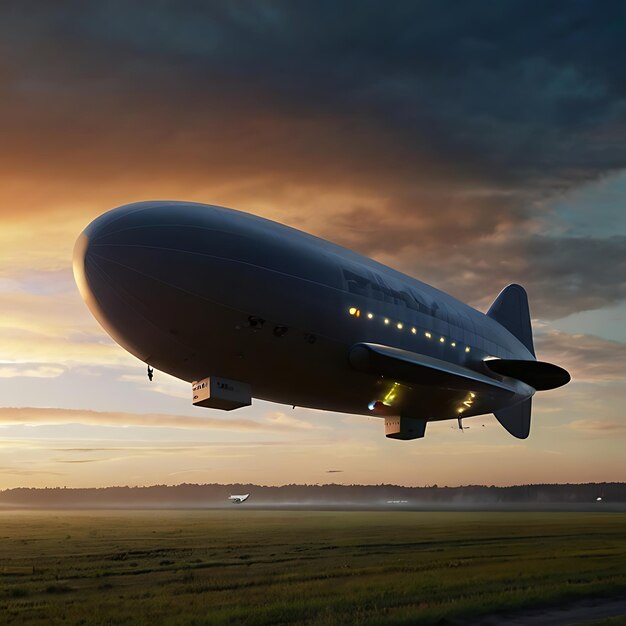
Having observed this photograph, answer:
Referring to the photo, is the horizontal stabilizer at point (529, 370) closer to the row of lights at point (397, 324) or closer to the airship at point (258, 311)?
the row of lights at point (397, 324)

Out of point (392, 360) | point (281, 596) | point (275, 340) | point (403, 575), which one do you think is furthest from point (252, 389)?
point (403, 575)

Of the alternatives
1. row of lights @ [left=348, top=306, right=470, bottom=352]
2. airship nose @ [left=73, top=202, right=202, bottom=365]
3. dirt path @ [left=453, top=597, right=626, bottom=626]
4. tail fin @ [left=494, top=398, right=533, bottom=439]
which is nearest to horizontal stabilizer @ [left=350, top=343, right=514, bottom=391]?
row of lights @ [left=348, top=306, right=470, bottom=352]

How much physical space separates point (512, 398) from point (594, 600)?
22.0 m

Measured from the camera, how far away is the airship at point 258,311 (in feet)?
102

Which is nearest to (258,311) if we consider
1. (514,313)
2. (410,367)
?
(410,367)

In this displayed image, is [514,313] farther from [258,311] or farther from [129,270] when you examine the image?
[129,270]

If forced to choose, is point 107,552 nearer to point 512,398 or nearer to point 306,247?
point 512,398

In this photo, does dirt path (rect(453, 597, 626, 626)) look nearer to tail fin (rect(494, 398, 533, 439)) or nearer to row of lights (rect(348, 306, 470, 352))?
row of lights (rect(348, 306, 470, 352))

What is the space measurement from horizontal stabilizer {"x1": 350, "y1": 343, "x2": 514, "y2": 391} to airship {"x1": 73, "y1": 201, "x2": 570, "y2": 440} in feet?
0.30

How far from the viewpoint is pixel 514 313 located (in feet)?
242

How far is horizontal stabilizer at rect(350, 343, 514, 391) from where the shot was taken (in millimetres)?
38000

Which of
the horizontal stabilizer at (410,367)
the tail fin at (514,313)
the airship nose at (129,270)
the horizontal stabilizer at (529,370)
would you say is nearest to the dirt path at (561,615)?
the horizontal stabilizer at (410,367)

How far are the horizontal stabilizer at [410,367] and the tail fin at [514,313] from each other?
23.8 m

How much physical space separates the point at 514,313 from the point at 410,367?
37325 mm
